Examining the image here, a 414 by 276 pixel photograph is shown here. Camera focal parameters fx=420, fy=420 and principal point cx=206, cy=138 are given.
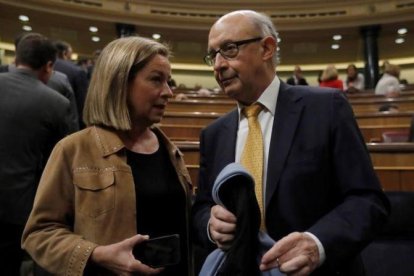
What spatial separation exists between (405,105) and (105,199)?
163 inches

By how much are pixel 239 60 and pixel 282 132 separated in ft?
0.74

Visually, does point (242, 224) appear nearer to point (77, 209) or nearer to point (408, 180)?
point (77, 209)

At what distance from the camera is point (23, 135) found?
5.65 feet

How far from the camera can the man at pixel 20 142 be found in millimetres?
1689

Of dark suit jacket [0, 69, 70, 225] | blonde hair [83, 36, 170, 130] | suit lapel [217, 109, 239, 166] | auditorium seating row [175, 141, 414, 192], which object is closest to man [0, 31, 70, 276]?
dark suit jacket [0, 69, 70, 225]

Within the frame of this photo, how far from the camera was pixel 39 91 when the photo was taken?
5.85ft

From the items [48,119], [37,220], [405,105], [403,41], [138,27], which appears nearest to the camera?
[37,220]

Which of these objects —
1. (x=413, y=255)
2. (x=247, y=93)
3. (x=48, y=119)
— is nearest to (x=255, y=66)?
(x=247, y=93)

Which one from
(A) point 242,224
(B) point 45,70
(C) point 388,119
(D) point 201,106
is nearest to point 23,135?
(B) point 45,70

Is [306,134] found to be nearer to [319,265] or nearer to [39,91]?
[319,265]

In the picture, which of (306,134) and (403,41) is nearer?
(306,134)

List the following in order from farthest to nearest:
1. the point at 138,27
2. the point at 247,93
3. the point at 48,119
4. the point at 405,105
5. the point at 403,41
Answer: the point at 403,41, the point at 138,27, the point at 405,105, the point at 48,119, the point at 247,93

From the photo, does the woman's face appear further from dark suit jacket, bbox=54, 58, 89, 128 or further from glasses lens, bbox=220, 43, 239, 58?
dark suit jacket, bbox=54, 58, 89, 128

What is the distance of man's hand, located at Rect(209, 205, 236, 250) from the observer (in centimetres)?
87
